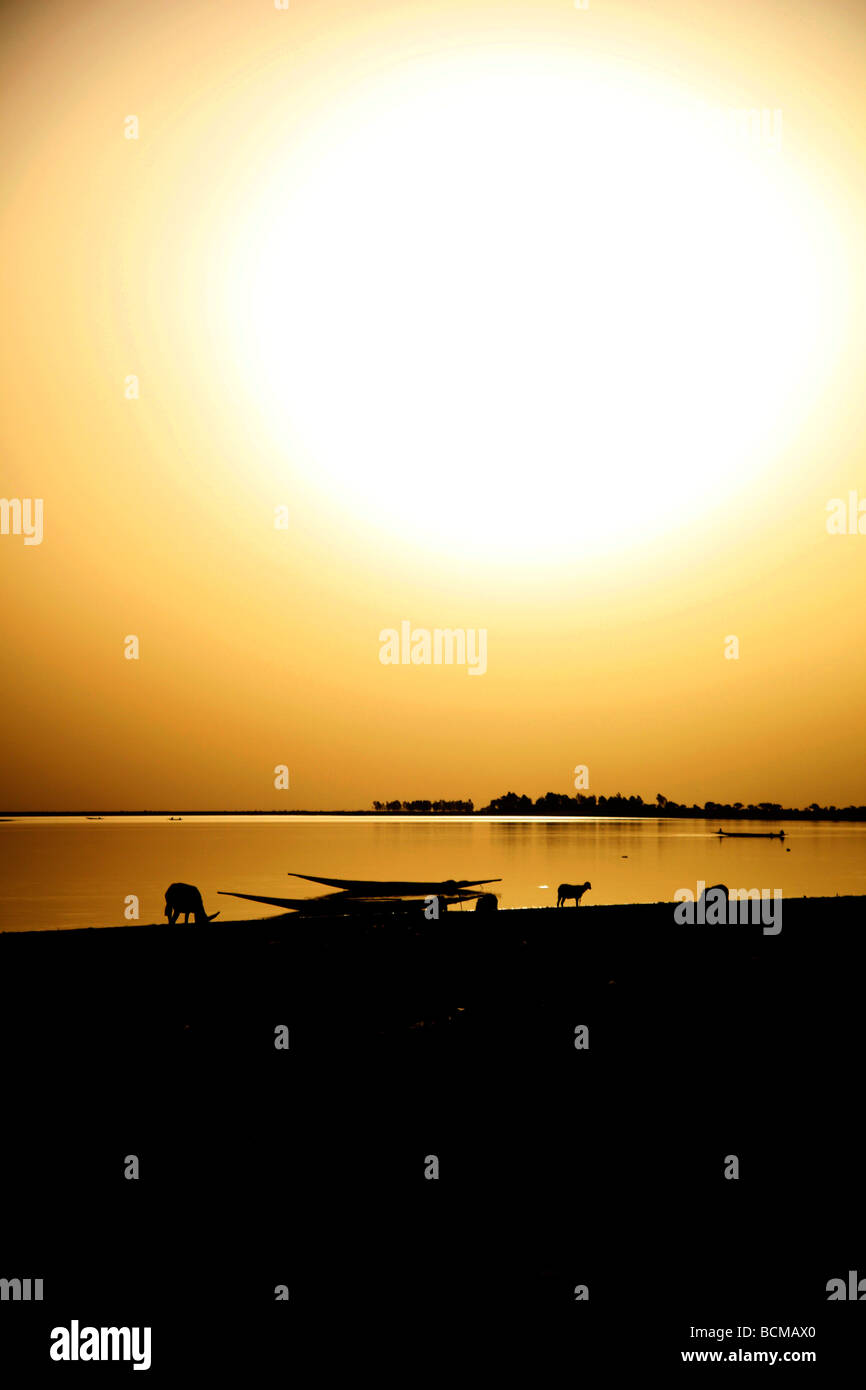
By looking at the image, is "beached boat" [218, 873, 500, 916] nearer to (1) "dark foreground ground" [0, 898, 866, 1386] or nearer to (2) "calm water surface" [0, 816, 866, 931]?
(2) "calm water surface" [0, 816, 866, 931]

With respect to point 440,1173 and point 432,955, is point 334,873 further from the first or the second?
point 440,1173

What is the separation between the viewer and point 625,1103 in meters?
10.6

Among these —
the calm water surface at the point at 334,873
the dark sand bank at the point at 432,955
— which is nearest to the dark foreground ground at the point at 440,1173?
the dark sand bank at the point at 432,955

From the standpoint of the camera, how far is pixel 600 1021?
14.8 meters

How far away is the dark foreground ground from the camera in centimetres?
629

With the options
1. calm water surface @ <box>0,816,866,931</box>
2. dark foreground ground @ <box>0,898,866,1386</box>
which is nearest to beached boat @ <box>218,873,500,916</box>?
calm water surface @ <box>0,816,866,931</box>

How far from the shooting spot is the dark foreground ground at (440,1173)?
629cm
